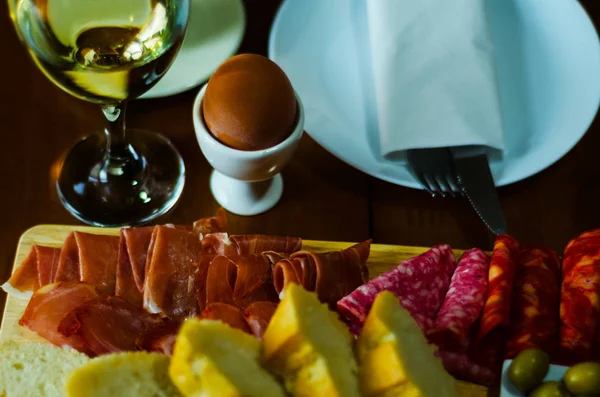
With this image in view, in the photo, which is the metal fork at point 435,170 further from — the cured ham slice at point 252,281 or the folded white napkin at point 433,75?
the cured ham slice at point 252,281

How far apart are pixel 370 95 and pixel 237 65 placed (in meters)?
0.37

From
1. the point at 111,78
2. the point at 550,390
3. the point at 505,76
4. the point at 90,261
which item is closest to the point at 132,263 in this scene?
the point at 90,261

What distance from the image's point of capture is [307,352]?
78 centimetres

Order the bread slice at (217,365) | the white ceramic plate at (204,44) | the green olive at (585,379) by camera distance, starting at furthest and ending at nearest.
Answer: the white ceramic plate at (204,44) < the green olive at (585,379) < the bread slice at (217,365)

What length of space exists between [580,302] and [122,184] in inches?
29.7

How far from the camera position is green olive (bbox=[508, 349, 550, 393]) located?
929 millimetres

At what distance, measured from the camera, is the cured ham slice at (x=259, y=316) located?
3.09ft

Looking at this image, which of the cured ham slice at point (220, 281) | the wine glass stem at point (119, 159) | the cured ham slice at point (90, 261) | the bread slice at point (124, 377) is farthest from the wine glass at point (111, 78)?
the bread slice at point (124, 377)

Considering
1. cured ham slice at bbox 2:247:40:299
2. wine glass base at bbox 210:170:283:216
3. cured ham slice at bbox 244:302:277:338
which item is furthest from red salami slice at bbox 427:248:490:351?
cured ham slice at bbox 2:247:40:299

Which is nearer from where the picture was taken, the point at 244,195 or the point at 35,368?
the point at 35,368

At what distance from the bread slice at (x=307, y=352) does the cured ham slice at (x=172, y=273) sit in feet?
0.86

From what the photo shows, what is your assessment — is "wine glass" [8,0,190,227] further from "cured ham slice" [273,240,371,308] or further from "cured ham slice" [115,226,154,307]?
"cured ham slice" [273,240,371,308]

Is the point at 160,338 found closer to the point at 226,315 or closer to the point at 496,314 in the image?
the point at 226,315

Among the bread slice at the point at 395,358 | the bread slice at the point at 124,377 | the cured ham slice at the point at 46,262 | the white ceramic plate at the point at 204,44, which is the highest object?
the white ceramic plate at the point at 204,44
